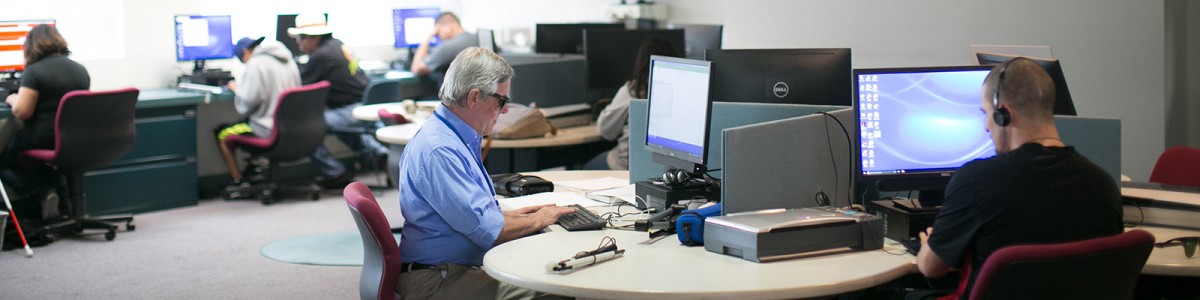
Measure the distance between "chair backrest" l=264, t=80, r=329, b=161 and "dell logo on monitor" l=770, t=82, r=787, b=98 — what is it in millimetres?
3458

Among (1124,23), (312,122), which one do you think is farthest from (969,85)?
(312,122)

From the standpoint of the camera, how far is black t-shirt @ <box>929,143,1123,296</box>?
215 cm

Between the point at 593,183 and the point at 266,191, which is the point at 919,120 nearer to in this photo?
the point at 593,183

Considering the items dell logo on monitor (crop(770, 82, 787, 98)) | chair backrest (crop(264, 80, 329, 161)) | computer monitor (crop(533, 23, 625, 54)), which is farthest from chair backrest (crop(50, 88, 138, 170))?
dell logo on monitor (crop(770, 82, 787, 98))

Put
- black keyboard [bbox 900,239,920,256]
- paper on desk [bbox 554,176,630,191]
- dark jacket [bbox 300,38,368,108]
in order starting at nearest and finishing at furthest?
black keyboard [bbox 900,239,920,256] → paper on desk [bbox 554,176,630,191] → dark jacket [bbox 300,38,368,108]

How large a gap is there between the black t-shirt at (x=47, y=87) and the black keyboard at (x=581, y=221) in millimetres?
3502

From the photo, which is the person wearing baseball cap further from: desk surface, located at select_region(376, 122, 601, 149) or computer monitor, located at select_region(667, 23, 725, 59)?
computer monitor, located at select_region(667, 23, 725, 59)

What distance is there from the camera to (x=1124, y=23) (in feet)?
16.6

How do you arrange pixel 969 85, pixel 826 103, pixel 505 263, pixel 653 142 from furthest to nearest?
pixel 826 103
pixel 653 142
pixel 969 85
pixel 505 263

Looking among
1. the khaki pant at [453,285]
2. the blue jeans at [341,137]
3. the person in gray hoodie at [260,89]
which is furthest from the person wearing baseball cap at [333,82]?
the khaki pant at [453,285]

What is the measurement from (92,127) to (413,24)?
10.6 ft

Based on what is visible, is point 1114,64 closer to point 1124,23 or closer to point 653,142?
point 1124,23

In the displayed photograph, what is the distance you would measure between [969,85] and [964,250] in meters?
0.74

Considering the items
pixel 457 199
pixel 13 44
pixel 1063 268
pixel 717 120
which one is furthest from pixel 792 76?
pixel 13 44
